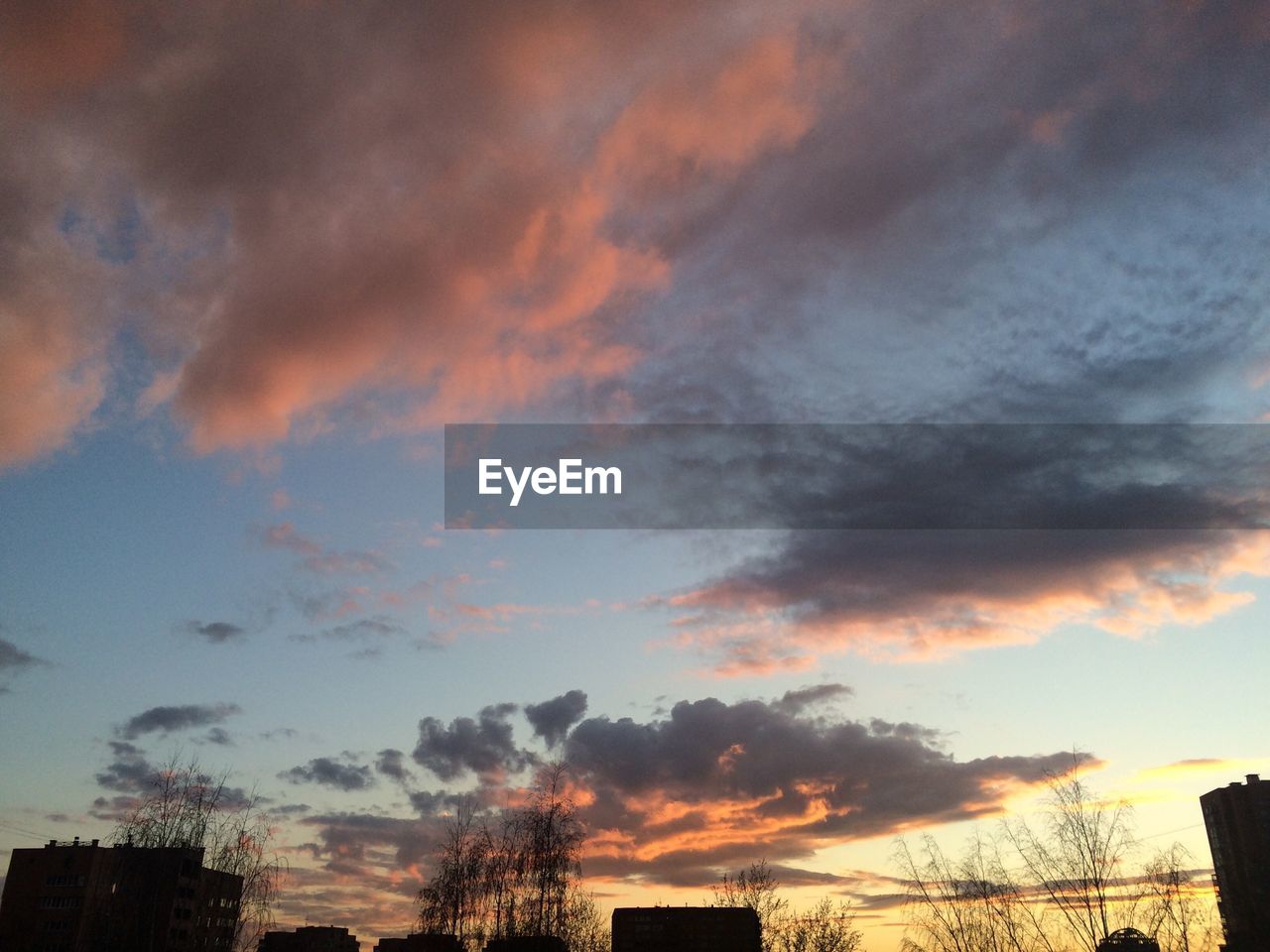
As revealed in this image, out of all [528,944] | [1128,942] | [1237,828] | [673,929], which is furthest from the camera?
[673,929]

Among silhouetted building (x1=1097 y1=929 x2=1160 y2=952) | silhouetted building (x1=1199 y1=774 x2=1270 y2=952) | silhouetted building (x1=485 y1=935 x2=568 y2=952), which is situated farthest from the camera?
silhouetted building (x1=1199 y1=774 x2=1270 y2=952)

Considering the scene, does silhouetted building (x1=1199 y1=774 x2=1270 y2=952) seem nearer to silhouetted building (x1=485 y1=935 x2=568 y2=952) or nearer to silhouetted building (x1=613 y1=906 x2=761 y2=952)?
silhouetted building (x1=613 y1=906 x2=761 y2=952)

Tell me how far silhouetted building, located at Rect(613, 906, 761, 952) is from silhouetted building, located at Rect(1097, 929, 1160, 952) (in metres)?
107

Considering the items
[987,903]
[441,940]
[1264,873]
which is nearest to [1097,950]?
[987,903]

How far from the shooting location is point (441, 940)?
7194cm

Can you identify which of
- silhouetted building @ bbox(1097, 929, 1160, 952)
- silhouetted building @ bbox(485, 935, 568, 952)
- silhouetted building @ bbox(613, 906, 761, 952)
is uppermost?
silhouetted building @ bbox(1097, 929, 1160, 952)

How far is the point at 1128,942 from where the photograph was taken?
53.2 m

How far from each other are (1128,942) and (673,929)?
126 m

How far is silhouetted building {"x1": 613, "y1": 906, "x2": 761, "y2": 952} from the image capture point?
160 meters

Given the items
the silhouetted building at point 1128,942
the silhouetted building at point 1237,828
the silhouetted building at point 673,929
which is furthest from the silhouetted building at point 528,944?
the silhouetted building at point 1237,828

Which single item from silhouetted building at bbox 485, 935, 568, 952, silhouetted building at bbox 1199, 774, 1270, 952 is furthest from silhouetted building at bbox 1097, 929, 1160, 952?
silhouetted building at bbox 1199, 774, 1270, 952

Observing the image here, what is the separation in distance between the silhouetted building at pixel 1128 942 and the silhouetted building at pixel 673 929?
107 metres

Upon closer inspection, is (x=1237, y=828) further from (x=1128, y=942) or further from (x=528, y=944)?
(x=528, y=944)

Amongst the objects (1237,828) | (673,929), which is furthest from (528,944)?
(1237,828)
